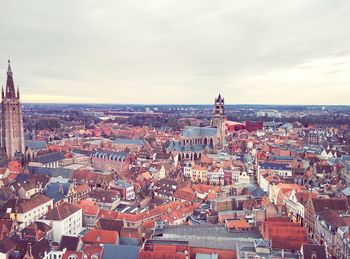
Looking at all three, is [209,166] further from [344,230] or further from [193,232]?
[344,230]

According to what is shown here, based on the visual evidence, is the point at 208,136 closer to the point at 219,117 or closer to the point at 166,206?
the point at 219,117

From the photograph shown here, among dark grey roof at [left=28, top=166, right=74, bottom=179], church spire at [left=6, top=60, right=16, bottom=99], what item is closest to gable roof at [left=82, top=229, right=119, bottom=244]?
dark grey roof at [left=28, top=166, right=74, bottom=179]

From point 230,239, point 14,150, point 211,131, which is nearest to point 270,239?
point 230,239

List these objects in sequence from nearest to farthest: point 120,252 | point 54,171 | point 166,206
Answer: point 120,252, point 166,206, point 54,171

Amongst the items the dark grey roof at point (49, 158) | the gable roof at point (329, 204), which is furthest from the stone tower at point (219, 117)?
the gable roof at point (329, 204)

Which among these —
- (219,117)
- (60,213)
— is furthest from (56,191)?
(219,117)

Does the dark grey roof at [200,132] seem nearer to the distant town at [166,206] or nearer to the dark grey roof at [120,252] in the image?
the distant town at [166,206]

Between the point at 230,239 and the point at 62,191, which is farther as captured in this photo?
the point at 62,191
